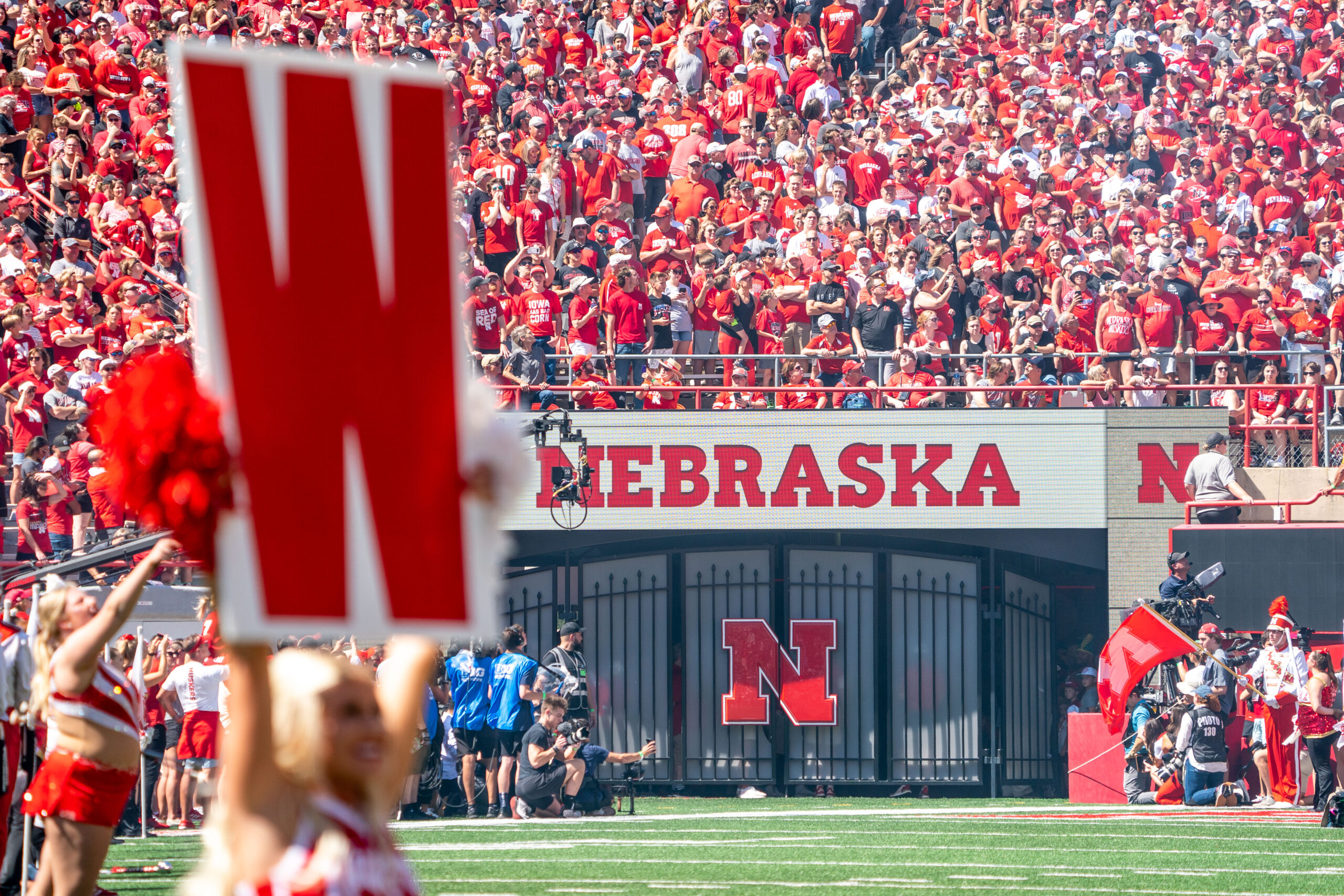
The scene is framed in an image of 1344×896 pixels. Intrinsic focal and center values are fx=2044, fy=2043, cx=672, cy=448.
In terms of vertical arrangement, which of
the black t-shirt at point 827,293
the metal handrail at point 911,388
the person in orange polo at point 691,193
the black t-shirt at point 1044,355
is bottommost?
the metal handrail at point 911,388

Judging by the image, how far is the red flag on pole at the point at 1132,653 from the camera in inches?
712

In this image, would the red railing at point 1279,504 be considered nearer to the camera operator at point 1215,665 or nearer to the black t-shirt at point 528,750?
the camera operator at point 1215,665

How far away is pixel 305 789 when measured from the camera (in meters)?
3.09

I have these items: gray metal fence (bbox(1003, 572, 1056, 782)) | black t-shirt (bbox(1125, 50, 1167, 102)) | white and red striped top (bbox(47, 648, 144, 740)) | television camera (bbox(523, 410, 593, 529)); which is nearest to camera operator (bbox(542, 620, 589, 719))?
television camera (bbox(523, 410, 593, 529))

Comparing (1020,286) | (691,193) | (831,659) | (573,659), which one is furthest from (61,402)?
(1020,286)

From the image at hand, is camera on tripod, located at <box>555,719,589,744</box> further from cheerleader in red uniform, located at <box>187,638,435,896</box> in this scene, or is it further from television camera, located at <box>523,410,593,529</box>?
cheerleader in red uniform, located at <box>187,638,435,896</box>

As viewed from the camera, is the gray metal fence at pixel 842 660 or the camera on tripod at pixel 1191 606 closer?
the camera on tripod at pixel 1191 606

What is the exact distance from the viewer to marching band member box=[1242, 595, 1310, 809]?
17359mm

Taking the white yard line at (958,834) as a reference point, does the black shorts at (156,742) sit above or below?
above

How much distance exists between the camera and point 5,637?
8.92 metres

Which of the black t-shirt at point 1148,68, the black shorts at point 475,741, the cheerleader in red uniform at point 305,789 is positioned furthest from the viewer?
the black t-shirt at point 1148,68

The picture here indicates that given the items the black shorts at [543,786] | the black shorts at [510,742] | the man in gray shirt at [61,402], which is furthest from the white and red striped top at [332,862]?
the man in gray shirt at [61,402]

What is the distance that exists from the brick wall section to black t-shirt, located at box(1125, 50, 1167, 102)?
5945 millimetres

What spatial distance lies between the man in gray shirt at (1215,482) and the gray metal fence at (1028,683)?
236 centimetres
